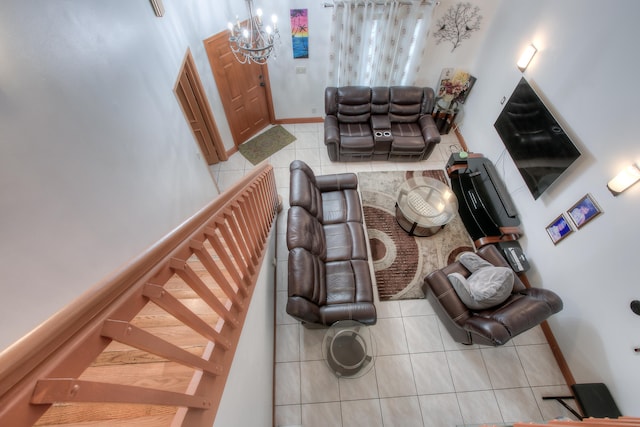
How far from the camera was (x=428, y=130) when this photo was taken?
179 inches

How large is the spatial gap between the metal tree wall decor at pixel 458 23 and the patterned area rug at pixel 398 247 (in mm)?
2601

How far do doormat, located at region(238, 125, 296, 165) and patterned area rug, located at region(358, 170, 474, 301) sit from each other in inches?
70.4

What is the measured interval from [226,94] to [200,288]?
13.5 ft

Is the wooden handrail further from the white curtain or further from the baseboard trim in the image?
the baseboard trim

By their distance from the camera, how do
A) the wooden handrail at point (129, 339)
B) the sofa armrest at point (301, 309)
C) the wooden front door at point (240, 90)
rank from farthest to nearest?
the wooden front door at point (240, 90), the sofa armrest at point (301, 309), the wooden handrail at point (129, 339)

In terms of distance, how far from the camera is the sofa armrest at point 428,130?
446 centimetres

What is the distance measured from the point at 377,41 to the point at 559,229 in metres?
3.75

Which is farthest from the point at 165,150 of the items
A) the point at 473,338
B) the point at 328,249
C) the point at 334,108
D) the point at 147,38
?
the point at 473,338

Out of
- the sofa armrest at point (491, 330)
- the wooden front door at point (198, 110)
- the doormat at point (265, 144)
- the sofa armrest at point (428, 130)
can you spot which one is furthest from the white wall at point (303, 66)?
the sofa armrest at point (491, 330)

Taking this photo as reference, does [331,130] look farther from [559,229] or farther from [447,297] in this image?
[559,229]

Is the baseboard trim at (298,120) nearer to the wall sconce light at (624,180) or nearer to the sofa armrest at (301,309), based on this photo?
the sofa armrest at (301,309)

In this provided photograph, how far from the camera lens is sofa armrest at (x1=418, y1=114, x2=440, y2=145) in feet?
14.6

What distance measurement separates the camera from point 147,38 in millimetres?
2426

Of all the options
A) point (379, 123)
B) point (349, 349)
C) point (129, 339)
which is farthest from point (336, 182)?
point (129, 339)
